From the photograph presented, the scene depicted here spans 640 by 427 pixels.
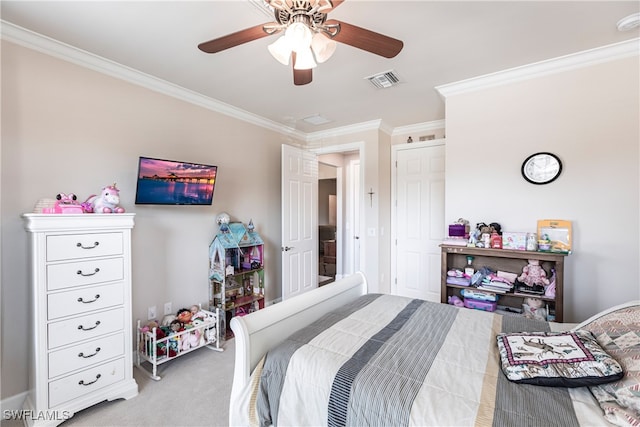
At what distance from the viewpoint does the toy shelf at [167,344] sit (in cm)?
237

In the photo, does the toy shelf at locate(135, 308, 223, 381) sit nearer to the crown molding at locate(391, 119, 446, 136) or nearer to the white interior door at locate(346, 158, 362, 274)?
the white interior door at locate(346, 158, 362, 274)

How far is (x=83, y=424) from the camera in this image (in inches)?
72.7

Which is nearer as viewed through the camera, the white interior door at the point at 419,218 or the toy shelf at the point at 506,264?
the toy shelf at the point at 506,264

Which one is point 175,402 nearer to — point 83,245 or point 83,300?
point 83,300

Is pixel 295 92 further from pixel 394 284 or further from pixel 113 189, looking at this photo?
pixel 394 284

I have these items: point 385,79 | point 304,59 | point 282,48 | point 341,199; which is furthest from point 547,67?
point 341,199

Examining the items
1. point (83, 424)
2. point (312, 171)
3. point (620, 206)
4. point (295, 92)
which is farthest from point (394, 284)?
point (83, 424)

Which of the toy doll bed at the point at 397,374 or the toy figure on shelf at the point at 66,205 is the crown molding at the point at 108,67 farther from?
the toy doll bed at the point at 397,374

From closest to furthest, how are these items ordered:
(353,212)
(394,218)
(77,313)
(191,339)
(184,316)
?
(77,313) < (191,339) < (184,316) < (394,218) < (353,212)

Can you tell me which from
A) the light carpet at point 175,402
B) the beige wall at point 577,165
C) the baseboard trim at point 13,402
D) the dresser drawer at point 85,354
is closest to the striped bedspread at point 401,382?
the light carpet at point 175,402

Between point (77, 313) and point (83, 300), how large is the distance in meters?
0.08

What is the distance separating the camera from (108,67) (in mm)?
2383

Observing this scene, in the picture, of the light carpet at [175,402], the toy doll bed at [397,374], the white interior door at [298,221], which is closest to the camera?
the toy doll bed at [397,374]

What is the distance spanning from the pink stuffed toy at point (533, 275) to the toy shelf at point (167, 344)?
281 centimetres
